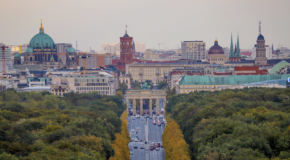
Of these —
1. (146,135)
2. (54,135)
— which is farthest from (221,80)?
(54,135)

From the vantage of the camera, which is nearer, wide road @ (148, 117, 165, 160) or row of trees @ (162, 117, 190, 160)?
row of trees @ (162, 117, 190, 160)

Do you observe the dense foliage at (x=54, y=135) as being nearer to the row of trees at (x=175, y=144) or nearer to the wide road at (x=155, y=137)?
the wide road at (x=155, y=137)

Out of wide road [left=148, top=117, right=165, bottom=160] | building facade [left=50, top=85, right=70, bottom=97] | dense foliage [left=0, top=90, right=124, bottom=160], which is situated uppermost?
building facade [left=50, top=85, right=70, bottom=97]

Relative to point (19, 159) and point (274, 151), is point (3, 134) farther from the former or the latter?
point (274, 151)

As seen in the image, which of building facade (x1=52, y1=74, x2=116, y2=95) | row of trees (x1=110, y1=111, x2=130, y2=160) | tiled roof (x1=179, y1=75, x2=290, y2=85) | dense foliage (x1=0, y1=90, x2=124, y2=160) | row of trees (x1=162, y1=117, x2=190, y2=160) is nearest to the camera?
dense foliage (x1=0, y1=90, x2=124, y2=160)

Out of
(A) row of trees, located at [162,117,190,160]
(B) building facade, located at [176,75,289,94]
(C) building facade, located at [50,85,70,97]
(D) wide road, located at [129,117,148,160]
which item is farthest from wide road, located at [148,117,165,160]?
(C) building facade, located at [50,85,70,97]

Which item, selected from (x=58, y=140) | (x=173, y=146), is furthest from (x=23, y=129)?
(x=173, y=146)

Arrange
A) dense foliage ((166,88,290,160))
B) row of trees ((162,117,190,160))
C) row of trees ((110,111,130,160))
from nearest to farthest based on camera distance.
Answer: dense foliage ((166,88,290,160)), row of trees ((162,117,190,160)), row of trees ((110,111,130,160))

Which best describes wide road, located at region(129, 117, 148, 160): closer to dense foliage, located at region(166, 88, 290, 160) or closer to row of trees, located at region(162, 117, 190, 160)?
row of trees, located at region(162, 117, 190, 160)

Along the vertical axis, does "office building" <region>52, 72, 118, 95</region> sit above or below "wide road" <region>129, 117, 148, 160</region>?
above
